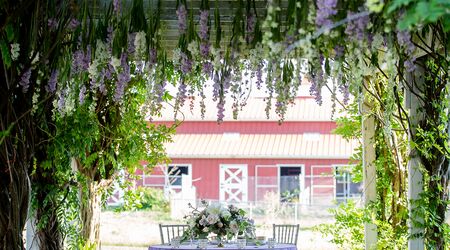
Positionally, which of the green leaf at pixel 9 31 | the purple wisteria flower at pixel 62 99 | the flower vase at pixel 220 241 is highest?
the green leaf at pixel 9 31

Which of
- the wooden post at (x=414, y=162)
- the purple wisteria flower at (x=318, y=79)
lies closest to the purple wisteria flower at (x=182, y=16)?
the purple wisteria flower at (x=318, y=79)

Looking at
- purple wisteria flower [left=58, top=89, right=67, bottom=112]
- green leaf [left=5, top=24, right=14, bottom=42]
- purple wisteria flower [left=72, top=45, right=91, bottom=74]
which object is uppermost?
green leaf [left=5, top=24, right=14, bottom=42]

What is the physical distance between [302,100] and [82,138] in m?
15.4

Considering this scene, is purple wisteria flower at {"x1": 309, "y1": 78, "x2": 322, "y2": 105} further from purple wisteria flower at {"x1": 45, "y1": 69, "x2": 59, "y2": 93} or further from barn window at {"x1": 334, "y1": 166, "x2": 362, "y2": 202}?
barn window at {"x1": 334, "y1": 166, "x2": 362, "y2": 202}

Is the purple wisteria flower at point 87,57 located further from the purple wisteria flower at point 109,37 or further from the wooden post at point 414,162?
the wooden post at point 414,162

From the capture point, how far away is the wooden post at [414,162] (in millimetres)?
5531

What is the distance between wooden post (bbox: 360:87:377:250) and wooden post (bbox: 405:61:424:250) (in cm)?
153

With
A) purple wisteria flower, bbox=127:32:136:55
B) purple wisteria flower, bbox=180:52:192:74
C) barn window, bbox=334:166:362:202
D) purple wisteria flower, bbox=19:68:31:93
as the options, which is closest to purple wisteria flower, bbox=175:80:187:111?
purple wisteria flower, bbox=180:52:192:74

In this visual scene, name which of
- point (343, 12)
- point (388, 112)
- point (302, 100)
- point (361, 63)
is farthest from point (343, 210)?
point (302, 100)

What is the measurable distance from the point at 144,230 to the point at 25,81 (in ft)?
37.1

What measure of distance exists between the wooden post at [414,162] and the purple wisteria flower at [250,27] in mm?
1753

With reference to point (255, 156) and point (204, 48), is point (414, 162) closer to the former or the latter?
point (204, 48)

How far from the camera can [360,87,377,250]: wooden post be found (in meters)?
7.24

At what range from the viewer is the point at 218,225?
271 inches
